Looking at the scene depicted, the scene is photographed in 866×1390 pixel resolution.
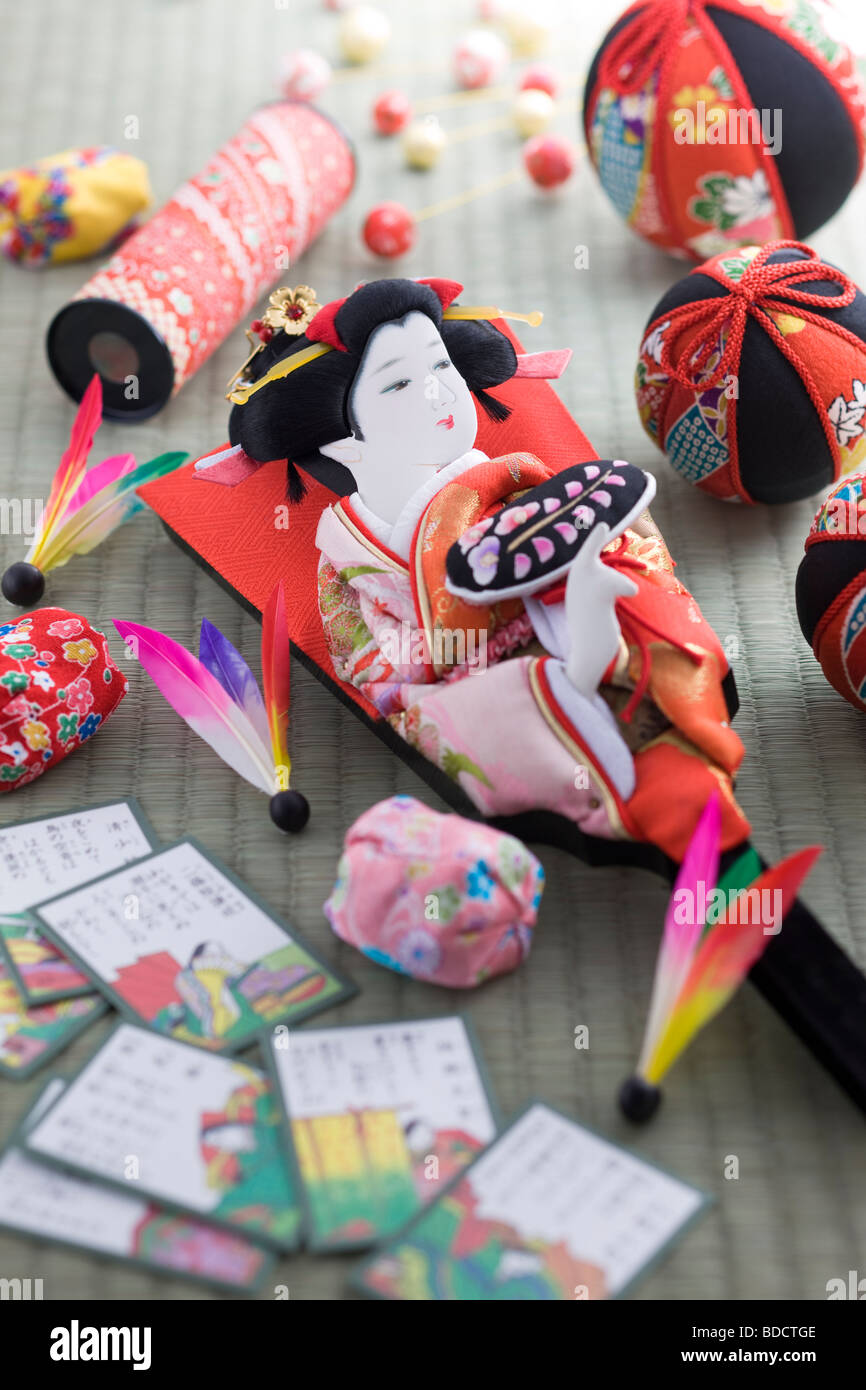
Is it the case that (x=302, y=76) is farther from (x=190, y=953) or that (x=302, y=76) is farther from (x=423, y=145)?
(x=190, y=953)

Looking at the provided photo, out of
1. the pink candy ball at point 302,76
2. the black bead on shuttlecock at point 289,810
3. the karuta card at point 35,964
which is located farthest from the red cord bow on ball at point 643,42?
the karuta card at point 35,964

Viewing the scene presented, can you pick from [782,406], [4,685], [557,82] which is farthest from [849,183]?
[4,685]

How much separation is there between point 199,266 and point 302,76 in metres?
0.70

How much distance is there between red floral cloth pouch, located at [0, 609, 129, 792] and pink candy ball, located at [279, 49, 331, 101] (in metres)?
1.28

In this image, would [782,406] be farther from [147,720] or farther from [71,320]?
[71,320]

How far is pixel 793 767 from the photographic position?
137cm

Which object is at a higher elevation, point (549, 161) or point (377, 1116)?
point (549, 161)

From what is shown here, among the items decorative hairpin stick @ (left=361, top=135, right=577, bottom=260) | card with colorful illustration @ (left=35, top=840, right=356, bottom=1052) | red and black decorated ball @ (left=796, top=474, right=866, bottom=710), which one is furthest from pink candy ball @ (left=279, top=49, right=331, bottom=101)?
card with colorful illustration @ (left=35, top=840, right=356, bottom=1052)

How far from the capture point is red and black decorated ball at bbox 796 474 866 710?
1277mm

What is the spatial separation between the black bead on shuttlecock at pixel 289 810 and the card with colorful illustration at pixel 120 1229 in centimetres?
37

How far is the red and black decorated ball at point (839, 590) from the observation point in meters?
1.28

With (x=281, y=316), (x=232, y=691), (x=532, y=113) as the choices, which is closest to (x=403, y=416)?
(x=281, y=316)

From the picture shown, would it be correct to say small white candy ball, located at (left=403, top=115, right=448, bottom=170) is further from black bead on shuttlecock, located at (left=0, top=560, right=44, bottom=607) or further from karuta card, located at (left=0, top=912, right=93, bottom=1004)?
karuta card, located at (left=0, top=912, right=93, bottom=1004)

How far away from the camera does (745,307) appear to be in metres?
1.45
